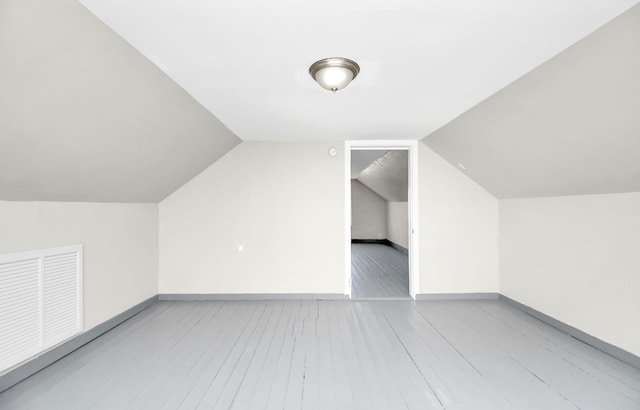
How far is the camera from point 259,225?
378 centimetres

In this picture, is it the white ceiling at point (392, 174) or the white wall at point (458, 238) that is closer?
the white wall at point (458, 238)

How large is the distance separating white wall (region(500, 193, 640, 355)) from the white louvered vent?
4188 mm

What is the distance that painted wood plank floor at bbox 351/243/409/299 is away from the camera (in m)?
4.06

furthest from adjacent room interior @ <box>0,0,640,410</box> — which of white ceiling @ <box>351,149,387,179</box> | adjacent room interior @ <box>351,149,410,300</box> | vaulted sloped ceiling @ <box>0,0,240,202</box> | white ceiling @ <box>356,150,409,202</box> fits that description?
white ceiling @ <box>356,150,409,202</box>

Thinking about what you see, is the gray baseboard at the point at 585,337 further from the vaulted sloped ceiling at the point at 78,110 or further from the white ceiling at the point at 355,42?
the vaulted sloped ceiling at the point at 78,110

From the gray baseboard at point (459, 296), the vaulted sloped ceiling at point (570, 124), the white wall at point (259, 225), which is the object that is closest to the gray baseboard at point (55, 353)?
the white wall at point (259, 225)

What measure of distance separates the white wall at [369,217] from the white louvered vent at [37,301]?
797cm

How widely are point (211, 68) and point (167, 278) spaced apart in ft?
9.19

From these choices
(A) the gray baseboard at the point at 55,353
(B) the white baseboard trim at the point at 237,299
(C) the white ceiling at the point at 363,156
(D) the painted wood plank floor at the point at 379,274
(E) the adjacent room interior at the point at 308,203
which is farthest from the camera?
(C) the white ceiling at the point at 363,156

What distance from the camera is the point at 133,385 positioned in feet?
6.51

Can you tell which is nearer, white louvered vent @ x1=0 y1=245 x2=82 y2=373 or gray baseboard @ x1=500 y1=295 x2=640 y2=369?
white louvered vent @ x1=0 y1=245 x2=82 y2=373

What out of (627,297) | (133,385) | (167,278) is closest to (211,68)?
(133,385)

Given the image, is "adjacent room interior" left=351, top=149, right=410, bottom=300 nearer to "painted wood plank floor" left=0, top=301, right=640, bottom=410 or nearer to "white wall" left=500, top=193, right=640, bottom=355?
"painted wood plank floor" left=0, top=301, right=640, bottom=410

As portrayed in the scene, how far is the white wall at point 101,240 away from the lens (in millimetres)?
2061
